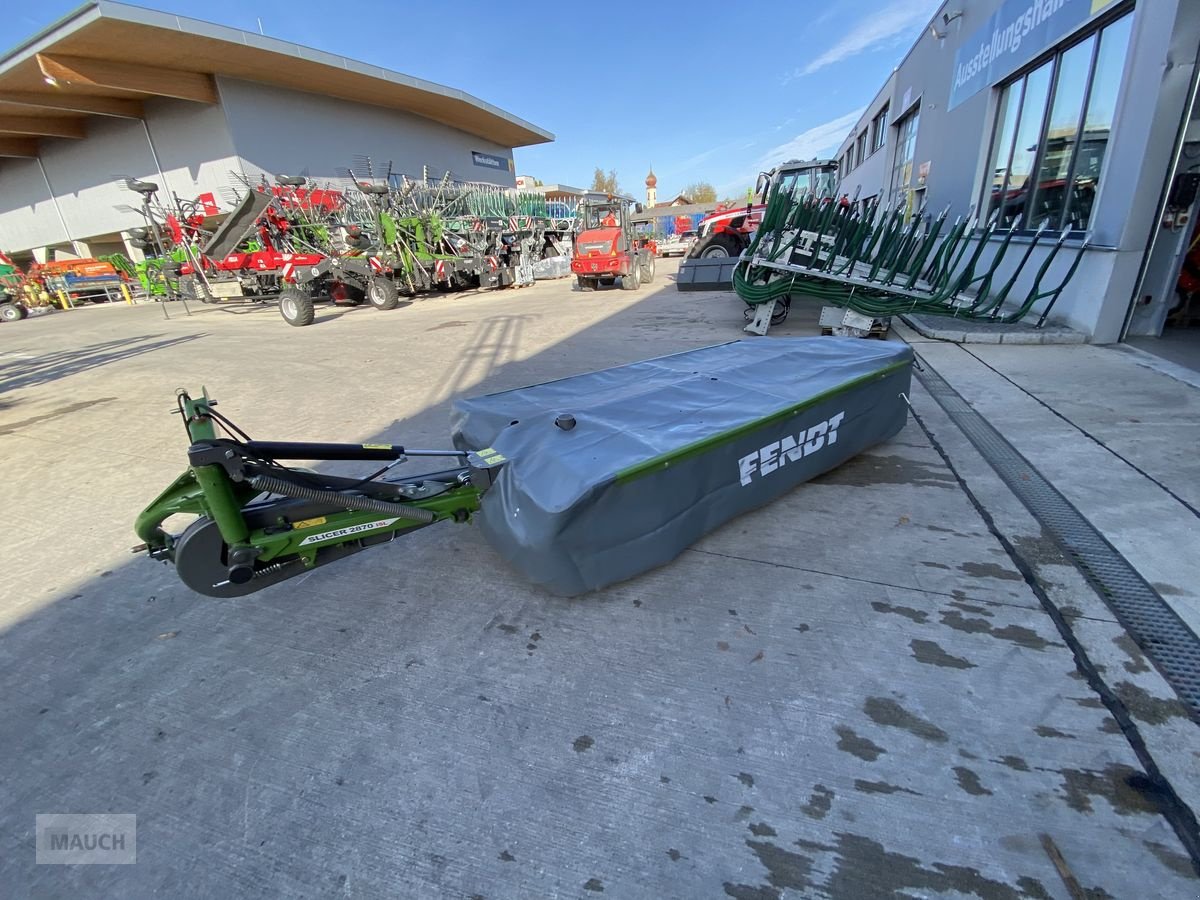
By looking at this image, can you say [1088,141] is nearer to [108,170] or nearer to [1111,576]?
[1111,576]

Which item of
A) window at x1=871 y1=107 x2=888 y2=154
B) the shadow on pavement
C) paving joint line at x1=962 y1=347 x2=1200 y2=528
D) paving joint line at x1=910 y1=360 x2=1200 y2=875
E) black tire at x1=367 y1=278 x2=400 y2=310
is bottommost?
paving joint line at x1=910 y1=360 x2=1200 y2=875

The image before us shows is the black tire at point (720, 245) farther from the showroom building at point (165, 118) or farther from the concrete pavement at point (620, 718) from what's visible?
the showroom building at point (165, 118)

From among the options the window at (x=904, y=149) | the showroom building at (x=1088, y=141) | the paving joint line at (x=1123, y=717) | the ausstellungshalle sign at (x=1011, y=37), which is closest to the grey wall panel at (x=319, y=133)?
the window at (x=904, y=149)

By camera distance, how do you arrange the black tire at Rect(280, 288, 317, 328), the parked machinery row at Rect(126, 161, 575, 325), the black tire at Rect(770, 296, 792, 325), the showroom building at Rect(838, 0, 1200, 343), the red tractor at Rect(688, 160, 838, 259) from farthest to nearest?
the red tractor at Rect(688, 160, 838, 259), the parked machinery row at Rect(126, 161, 575, 325), the black tire at Rect(280, 288, 317, 328), the black tire at Rect(770, 296, 792, 325), the showroom building at Rect(838, 0, 1200, 343)

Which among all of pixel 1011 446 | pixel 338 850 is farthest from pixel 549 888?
pixel 1011 446

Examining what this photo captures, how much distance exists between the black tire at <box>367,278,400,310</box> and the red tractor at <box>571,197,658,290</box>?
4.36 metres

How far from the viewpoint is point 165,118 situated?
21.6 metres

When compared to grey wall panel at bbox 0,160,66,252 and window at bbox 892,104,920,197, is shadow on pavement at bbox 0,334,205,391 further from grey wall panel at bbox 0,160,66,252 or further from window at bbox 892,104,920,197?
grey wall panel at bbox 0,160,66,252

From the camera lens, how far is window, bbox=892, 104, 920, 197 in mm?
13033

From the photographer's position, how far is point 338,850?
1448 mm

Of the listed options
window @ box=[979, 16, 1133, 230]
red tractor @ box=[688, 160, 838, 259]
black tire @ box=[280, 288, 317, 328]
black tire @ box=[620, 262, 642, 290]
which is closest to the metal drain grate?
window @ box=[979, 16, 1133, 230]

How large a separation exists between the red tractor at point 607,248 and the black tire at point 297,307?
240 inches

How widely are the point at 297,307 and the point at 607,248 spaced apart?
6899mm

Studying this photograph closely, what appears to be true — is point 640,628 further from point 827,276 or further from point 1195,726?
point 827,276
